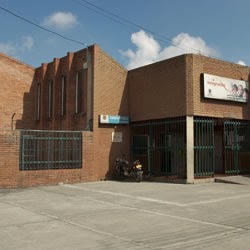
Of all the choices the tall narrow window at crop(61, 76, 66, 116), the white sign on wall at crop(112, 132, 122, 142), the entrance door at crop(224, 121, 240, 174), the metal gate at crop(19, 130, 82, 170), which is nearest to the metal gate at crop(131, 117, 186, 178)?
the white sign on wall at crop(112, 132, 122, 142)

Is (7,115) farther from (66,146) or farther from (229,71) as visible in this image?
(229,71)

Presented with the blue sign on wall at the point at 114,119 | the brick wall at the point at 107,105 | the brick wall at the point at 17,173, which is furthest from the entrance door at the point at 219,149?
the brick wall at the point at 17,173

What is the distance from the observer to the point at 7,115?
23469 mm

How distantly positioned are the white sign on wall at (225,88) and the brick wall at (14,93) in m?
11.8

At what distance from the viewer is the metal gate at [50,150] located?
652 inches

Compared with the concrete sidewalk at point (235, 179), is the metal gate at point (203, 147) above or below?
above

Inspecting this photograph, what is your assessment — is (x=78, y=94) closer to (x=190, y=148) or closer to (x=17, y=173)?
(x=17, y=173)

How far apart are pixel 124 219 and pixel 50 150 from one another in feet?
29.8

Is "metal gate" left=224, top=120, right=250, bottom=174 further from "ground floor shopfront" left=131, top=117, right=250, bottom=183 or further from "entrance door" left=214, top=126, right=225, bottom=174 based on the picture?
"entrance door" left=214, top=126, right=225, bottom=174

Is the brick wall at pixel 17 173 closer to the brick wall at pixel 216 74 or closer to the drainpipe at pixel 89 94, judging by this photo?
the drainpipe at pixel 89 94

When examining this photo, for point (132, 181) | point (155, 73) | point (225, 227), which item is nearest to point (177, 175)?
point (132, 181)

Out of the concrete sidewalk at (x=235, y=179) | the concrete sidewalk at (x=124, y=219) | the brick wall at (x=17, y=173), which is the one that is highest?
the brick wall at (x=17, y=173)

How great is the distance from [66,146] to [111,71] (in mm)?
4811

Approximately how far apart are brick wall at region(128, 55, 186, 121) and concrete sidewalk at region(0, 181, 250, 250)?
514cm
